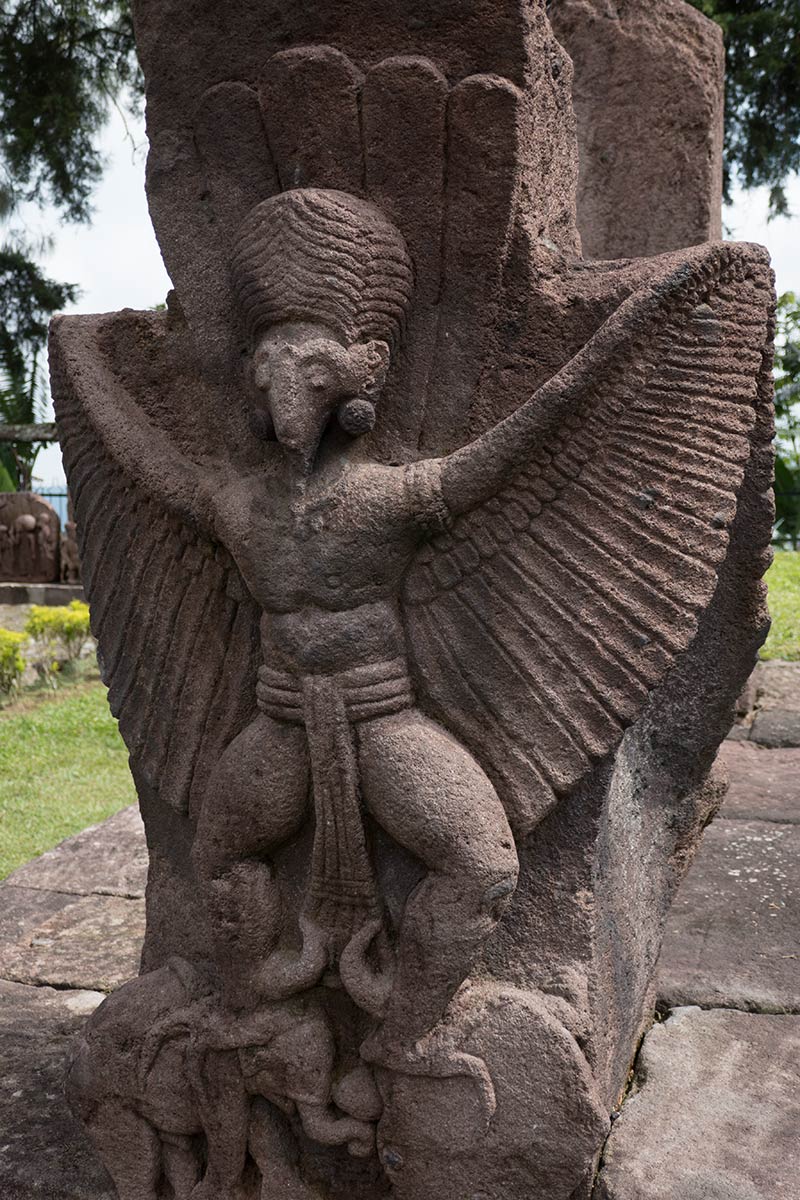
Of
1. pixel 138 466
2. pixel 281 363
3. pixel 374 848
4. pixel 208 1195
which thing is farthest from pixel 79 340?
pixel 208 1195

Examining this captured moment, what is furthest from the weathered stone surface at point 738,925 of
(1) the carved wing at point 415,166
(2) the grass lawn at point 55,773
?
(2) the grass lawn at point 55,773

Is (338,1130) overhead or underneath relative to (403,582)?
underneath

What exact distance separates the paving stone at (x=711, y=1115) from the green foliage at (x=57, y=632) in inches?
216

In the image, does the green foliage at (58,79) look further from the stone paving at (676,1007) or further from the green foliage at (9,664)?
the stone paving at (676,1007)

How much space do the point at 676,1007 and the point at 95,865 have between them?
175 centimetres

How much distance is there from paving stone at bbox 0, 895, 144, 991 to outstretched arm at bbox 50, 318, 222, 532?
4.20 ft

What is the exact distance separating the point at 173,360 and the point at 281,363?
16.0 inches

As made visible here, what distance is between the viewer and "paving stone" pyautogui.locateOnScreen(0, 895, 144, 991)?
261 centimetres

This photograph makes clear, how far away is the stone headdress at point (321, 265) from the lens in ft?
5.15

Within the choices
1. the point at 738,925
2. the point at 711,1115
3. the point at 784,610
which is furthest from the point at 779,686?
the point at 711,1115

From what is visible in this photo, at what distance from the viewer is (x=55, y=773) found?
4.99 meters

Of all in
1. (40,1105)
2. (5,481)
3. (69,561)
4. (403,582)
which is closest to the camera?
(403,582)

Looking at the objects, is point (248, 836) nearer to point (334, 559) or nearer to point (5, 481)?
point (334, 559)

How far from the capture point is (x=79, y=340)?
1.95 m
